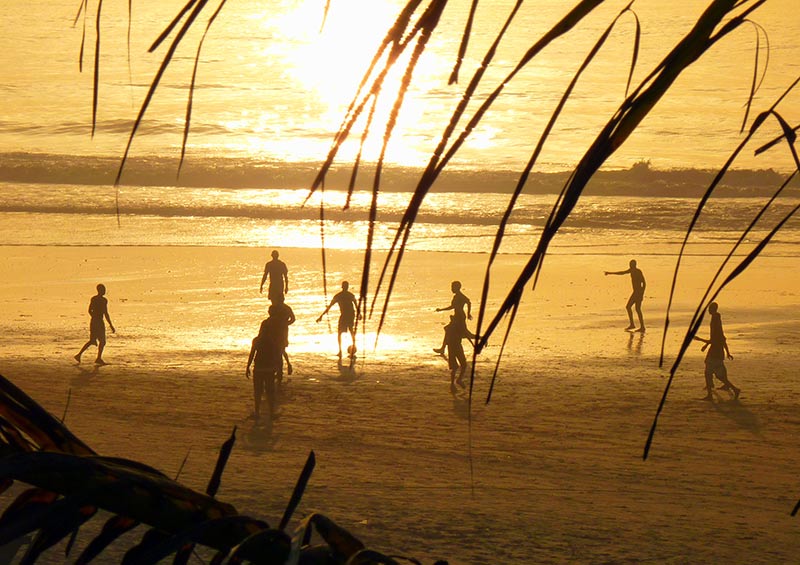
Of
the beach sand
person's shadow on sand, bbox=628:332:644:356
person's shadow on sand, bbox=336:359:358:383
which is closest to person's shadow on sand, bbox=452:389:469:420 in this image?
the beach sand

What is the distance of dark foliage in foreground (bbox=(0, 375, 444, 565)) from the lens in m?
0.68

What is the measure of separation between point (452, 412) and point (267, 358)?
8.00 ft

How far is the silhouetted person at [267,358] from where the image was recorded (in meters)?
13.0

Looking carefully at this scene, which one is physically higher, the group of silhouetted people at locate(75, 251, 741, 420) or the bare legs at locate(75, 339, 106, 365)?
the group of silhouetted people at locate(75, 251, 741, 420)

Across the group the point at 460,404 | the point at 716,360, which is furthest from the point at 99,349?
the point at 716,360

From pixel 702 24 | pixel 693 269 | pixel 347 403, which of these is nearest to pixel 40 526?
pixel 702 24

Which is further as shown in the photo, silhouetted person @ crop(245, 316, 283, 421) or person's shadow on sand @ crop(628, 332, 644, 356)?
person's shadow on sand @ crop(628, 332, 644, 356)

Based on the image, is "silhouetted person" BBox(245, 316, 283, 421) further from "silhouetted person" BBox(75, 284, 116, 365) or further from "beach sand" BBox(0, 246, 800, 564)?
"silhouetted person" BBox(75, 284, 116, 365)

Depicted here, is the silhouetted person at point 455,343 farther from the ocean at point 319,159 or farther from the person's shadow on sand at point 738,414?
the person's shadow on sand at point 738,414

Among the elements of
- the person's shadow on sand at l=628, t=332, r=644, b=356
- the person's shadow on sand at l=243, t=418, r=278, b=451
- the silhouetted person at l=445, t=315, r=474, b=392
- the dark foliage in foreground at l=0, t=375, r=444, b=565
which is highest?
the dark foliage in foreground at l=0, t=375, r=444, b=565

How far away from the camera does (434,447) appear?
39.7 ft

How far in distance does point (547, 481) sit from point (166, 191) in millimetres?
33401

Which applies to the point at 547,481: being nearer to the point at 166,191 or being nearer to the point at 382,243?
the point at 382,243

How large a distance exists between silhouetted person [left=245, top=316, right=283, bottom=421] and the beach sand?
1.21 ft
